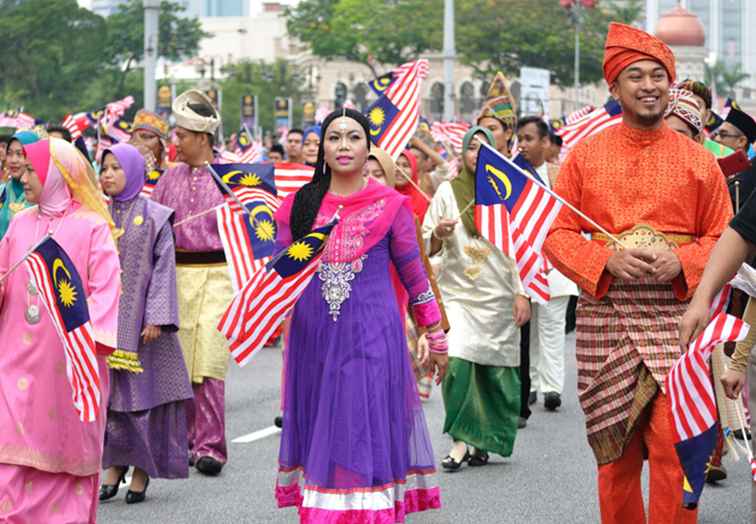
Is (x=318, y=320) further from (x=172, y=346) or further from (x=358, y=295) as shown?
(x=172, y=346)

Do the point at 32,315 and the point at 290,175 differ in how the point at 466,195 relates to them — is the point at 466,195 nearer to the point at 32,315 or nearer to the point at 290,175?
the point at 290,175

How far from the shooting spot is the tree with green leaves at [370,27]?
80.7 meters

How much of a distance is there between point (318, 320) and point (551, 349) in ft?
18.0

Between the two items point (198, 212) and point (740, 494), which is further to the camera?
point (198, 212)

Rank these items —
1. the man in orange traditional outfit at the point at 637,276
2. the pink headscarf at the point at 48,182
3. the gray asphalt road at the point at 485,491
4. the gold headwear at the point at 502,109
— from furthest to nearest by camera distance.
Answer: the gold headwear at the point at 502,109 < the gray asphalt road at the point at 485,491 < the pink headscarf at the point at 48,182 < the man in orange traditional outfit at the point at 637,276

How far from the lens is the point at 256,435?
11461 mm

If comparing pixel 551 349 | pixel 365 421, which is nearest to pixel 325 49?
pixel 551 349

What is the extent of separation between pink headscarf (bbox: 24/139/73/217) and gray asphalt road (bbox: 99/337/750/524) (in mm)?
1836

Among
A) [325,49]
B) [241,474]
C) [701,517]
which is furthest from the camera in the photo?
[325,49]

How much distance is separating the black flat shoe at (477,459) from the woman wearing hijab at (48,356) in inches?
132

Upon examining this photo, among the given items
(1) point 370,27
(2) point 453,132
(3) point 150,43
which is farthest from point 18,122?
(1) point 370,27

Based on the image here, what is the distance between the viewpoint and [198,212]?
34.4ft

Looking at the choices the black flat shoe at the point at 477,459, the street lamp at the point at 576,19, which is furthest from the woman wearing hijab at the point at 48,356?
the street lamp at the point at 576,19

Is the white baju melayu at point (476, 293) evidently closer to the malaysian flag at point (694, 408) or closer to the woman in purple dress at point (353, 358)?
the woman in purple dress at point (353, 358)
